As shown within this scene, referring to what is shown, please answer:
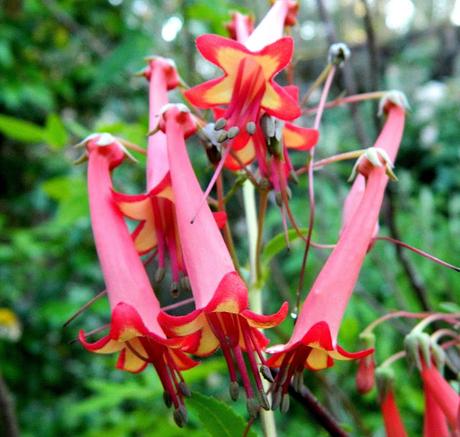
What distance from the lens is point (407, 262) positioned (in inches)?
30.9

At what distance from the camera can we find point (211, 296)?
0.40 m

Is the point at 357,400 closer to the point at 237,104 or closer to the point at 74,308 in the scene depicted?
the point at 74,308

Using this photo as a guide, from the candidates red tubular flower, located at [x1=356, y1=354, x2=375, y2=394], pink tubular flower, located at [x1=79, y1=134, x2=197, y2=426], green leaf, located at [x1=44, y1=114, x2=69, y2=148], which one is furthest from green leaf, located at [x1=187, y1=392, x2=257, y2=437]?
green leaf, located at [x1=44, y1=114, x2=69, y2=148]

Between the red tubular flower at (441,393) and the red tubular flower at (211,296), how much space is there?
0.17 m

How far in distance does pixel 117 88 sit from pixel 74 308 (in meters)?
0.81

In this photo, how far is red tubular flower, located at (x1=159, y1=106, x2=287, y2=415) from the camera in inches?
15.3

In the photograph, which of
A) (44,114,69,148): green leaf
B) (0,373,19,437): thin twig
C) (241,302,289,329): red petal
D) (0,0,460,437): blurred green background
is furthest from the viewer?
(0,0,460,437): blurred green background

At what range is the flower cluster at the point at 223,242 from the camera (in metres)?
0.40

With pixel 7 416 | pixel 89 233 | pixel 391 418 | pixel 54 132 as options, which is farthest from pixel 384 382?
pixel 89 233

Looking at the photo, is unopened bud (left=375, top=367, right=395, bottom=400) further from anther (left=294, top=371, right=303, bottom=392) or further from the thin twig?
the thin twig

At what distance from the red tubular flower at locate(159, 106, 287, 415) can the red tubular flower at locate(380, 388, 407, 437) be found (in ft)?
0.56

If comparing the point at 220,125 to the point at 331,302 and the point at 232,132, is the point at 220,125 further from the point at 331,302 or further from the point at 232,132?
the point at 331,302

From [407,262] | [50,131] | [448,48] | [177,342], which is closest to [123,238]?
[177,342]

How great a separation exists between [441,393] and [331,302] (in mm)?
157
